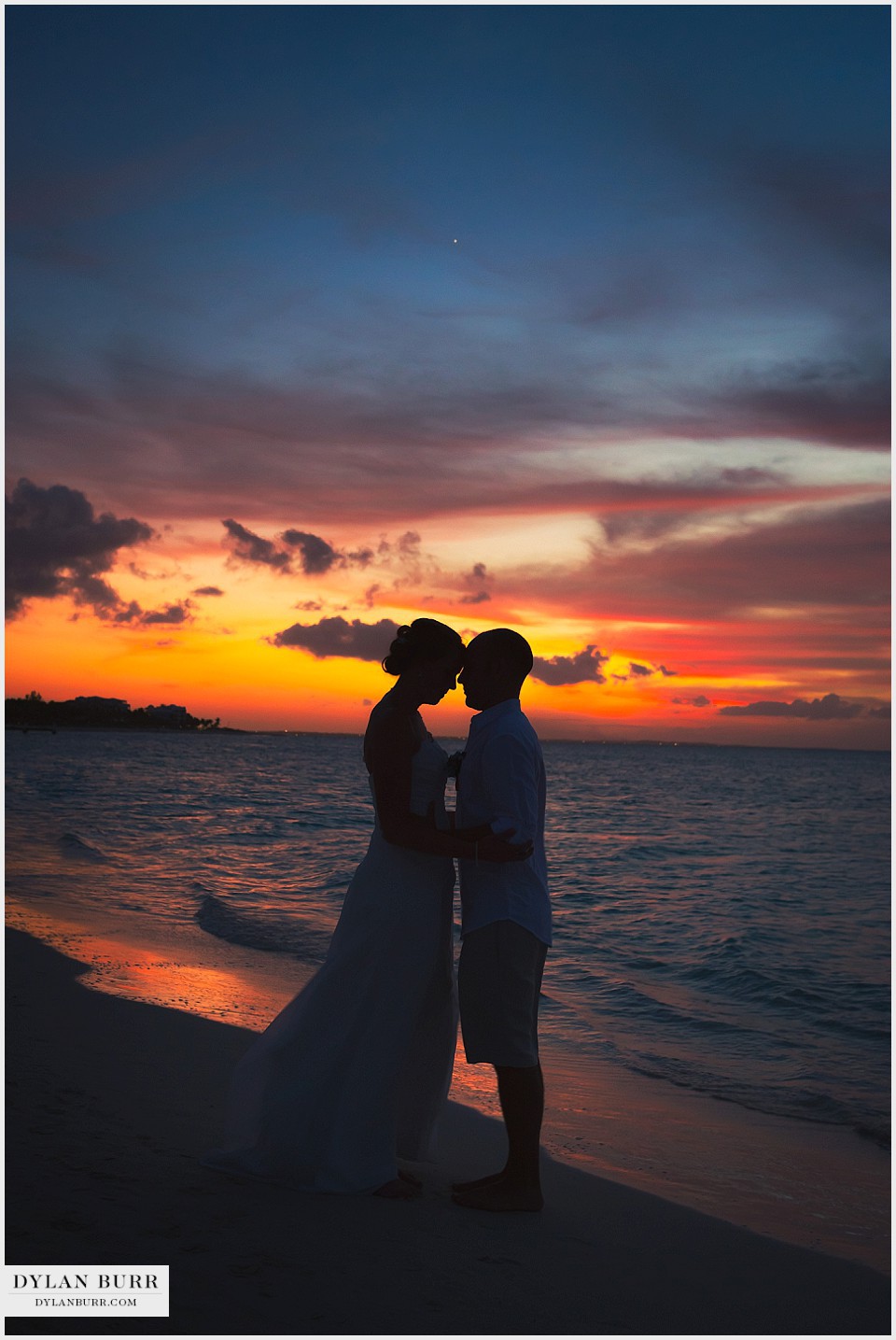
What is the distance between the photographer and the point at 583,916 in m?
15.7

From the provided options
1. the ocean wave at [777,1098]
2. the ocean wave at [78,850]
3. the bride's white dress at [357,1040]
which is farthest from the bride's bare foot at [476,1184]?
the ocean wave at [78,850]

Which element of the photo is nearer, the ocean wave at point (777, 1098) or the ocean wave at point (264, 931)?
the ocean wave at point (777, 1098)

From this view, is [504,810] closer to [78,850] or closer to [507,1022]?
[507,1022]

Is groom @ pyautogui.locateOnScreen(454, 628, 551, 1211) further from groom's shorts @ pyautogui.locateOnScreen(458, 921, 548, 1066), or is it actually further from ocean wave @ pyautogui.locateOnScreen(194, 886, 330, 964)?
ocean wave @ pyautogui.locateOnScreen(194, 886, 330, 964)

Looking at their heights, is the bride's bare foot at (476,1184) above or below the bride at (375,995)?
below

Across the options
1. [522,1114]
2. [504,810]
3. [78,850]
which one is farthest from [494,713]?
[78,850]

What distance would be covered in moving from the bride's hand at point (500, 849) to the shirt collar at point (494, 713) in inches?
18.7

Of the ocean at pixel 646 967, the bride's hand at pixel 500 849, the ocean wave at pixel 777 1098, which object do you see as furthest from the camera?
the ocean wave at pixel 777 1098

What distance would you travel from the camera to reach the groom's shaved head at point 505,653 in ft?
13.9

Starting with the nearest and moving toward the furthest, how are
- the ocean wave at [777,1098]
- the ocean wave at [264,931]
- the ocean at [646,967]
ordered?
1. the ocean at [646,967]
2. the ocean wave at [777,1098]
3. the ocean wave at [264,931]

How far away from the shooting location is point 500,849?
3.91 meters

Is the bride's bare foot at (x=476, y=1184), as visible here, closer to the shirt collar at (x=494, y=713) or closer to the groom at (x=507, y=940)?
the groom at (x=507, y=940)

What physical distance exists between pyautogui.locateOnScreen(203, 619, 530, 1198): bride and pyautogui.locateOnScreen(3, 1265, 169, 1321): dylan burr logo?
867mm

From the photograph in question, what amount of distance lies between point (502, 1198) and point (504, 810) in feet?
5.64
